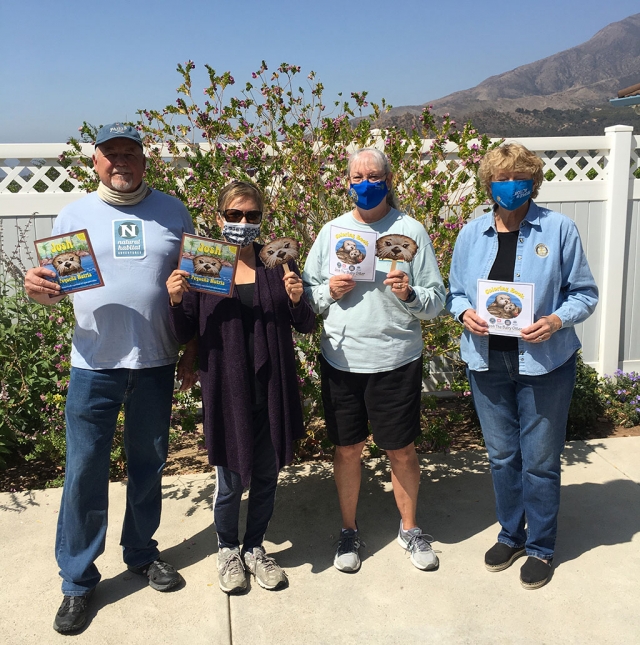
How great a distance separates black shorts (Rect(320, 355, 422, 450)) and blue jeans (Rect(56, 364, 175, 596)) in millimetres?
850

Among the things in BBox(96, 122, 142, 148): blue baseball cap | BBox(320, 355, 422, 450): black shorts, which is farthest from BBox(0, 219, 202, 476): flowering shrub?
BBox(96, 122, 142, 148): blue baseball cap

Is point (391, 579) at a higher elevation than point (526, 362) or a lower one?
lower

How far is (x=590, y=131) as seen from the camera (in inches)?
1017

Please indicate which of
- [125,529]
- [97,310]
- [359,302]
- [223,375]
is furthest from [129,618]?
[359,302]

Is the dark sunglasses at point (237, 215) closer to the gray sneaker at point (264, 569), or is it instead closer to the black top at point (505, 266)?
the black top at point (505, 266)

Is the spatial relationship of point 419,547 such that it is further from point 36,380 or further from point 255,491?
point 36,380

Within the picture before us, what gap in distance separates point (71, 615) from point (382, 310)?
206cm

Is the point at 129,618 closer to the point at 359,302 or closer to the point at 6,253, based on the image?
the point at 359,302

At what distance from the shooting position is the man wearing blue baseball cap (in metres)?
2.78

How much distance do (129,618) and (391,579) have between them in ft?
4.31

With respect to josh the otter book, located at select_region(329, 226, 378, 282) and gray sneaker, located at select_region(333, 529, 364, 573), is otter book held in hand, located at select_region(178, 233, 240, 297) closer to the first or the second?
josh the otter book, located at select_region(329, 226, 378, 282)

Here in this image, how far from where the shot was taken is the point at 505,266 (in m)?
3.00

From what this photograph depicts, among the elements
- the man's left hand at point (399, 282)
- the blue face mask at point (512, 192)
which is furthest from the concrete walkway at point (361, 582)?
the blue face mask at point (512, 192)

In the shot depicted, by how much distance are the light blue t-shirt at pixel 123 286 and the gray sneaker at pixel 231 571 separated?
42.4 inches
